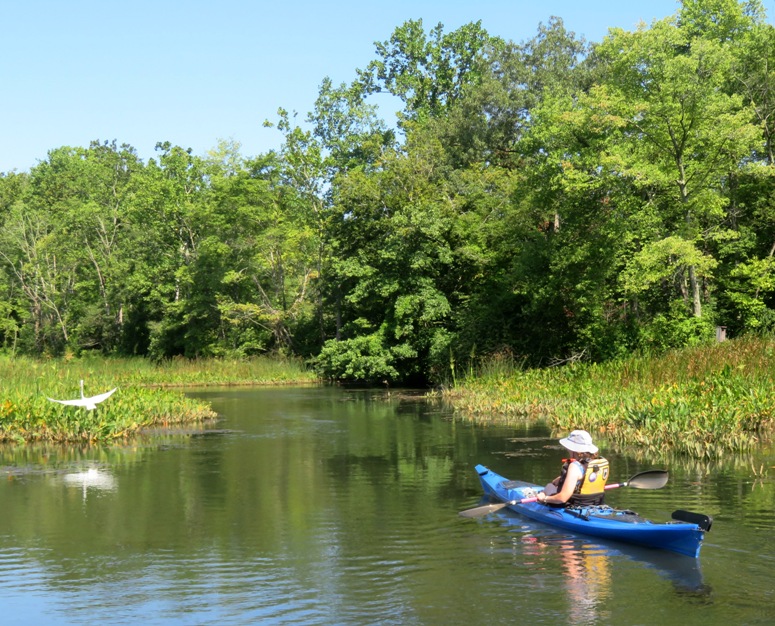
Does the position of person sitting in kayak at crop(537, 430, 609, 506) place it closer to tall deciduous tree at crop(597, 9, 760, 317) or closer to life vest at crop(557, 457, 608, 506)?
life vest at crop(557, 457, 608, 506)

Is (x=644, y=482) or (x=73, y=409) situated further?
A: (x=73, y=409)

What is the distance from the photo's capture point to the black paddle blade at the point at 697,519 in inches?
388

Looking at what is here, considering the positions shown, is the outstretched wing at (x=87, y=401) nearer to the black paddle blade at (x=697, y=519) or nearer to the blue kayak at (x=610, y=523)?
the blue kayak at (x=610, y=523)

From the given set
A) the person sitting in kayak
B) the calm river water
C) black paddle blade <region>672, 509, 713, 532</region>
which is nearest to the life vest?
the person sitting in kayak

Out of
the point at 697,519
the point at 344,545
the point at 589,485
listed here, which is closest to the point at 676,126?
the point at 589,485

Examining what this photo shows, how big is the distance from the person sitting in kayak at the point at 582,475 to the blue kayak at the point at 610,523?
15 cm

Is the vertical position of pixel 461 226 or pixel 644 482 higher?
pixel 461 226

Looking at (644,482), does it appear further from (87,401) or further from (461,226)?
(461,226)

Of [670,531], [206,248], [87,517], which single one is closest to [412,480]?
[87,517]

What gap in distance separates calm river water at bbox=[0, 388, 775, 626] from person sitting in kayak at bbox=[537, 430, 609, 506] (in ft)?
1.68

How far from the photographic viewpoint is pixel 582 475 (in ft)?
38.3

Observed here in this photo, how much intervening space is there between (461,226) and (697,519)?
2860 cm

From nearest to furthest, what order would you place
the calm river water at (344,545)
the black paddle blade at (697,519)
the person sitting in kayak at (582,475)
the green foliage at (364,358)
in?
the calm river water at (344,545) → the black paddle blade at (697,519) → the person sitting in kayak at (582,475) → the green foliage at (364,358)

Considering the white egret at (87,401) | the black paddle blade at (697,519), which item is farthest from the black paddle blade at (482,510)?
the white egret at (87,401)
